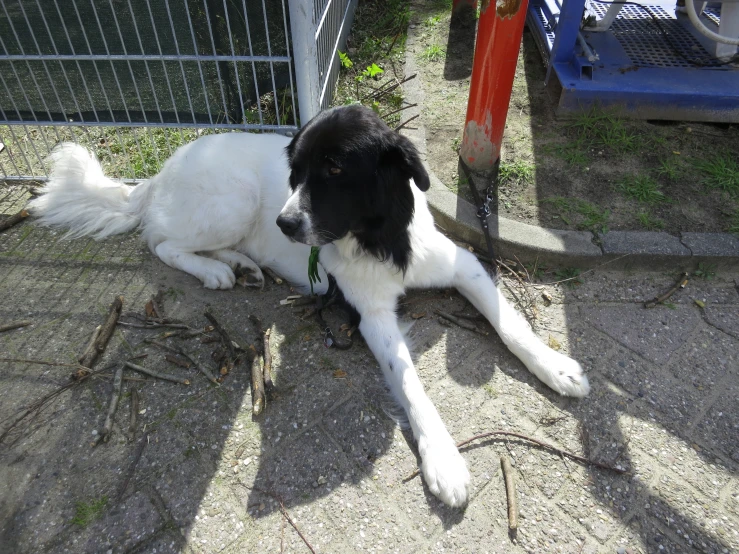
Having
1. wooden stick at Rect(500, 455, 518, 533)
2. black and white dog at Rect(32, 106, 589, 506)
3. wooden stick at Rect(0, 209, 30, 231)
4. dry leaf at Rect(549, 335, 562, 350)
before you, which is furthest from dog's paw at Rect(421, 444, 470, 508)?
wooden stick at Rect(0, 209, 30, 231)

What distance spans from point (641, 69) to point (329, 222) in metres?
3.37

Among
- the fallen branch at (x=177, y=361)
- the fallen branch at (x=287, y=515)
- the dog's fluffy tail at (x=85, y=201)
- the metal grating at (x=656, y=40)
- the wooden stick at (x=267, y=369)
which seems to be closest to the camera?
the fallen branch at (x=287, y=515)

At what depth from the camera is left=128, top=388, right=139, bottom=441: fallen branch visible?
2.42 metres

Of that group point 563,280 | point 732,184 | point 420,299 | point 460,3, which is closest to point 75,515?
point 420,299

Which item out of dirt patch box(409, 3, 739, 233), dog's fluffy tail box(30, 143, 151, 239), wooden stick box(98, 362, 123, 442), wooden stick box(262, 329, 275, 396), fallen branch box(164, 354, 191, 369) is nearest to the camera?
wooden stick box(98, 362, 123, 442)

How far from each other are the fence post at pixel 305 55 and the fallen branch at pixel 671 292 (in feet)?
8.47

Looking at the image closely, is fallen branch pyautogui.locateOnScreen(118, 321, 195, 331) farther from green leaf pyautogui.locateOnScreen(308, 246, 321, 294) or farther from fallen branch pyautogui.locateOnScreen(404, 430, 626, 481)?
fallen branch pyautogui.locateOnScreen(404, 430, 626, 481)

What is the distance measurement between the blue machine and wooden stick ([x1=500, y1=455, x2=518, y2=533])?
309 cm

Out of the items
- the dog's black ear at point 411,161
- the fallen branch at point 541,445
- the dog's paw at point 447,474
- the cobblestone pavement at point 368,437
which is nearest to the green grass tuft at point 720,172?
the cobblestone pavement at point 368,437

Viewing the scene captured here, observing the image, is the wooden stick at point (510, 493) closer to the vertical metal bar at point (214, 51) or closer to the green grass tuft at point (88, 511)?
the green grass tuft at point (88, 511)

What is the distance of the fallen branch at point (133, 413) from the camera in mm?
2424

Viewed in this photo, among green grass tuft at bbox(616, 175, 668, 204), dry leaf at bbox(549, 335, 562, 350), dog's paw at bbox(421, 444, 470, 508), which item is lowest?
dry leaf at bbox(549, 335, 562, 350)

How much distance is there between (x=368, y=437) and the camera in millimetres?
2412

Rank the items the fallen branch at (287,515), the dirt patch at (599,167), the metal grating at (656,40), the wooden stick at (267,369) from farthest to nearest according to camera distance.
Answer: the metal grating at (656,40) → the dirt patch at (599,167) → the wooden stick at (267,369) → the fallen branch at (287,515)
